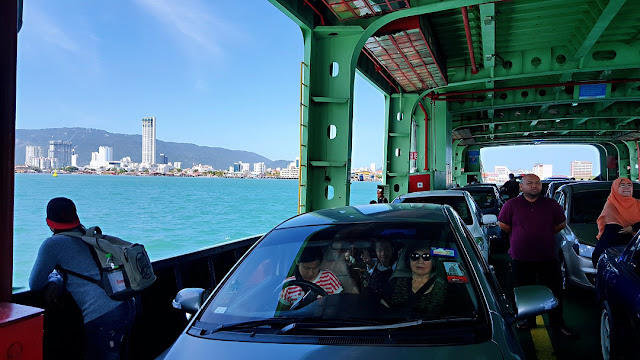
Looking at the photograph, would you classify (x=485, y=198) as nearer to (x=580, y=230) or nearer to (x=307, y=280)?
(x=580, y=230)

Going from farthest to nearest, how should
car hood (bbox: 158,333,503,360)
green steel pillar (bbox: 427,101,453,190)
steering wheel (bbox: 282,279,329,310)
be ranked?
green steel pillar (bbox: 427,101,453,190) → steering wheel (bbox: 282,279,329,310) → car hood (bbox: 158,333,503,360)

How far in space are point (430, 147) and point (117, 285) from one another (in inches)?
783

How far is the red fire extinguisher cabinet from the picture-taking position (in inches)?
82.2

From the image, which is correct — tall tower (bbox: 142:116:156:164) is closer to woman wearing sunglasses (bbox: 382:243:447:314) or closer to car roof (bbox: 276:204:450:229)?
car roof (bbox: 276:204:450:229)

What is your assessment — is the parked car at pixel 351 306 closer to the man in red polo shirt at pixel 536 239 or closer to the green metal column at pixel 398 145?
the man in red polo shirt at pixel 536 239

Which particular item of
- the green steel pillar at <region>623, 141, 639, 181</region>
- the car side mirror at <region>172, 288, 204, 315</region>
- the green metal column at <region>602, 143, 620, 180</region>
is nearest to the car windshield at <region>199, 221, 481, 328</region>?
the car side mirror at <region>172, 288, 204, 315</region>

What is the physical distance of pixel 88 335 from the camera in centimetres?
Result: 334

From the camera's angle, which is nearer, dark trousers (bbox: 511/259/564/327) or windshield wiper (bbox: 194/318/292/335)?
windshield wiper (bbox: 194/318/292/335)

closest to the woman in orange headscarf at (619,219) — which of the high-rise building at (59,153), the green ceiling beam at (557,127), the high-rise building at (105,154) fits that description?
Result: the green ceiling beam at (557,127)

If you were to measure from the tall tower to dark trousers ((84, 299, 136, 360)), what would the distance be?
16367cm

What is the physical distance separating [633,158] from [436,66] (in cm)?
3523

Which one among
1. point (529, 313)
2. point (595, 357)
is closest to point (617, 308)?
point (595, 357)

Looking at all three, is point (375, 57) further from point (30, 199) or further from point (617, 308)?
point (30, 199)

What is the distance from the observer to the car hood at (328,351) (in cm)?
198
